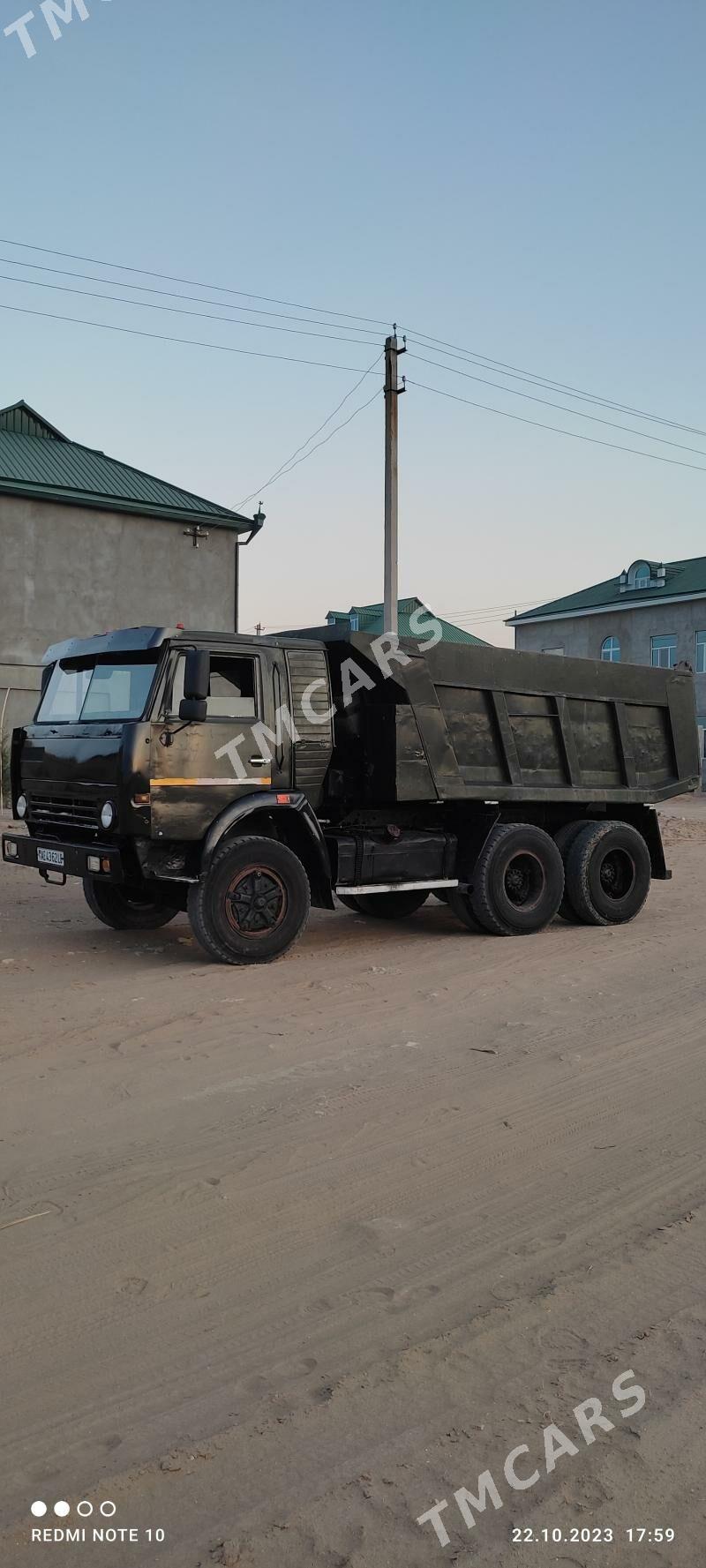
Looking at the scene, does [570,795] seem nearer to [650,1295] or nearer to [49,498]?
[650,1295]

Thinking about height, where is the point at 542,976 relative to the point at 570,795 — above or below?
below

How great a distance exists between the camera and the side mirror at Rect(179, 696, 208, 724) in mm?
7988

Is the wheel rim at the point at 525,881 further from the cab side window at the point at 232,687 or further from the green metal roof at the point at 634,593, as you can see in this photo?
the green metal roof at the point at 634,593

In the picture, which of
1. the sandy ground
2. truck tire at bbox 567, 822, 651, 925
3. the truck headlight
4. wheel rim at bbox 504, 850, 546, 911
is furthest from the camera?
truck tire at bbox 567, 822, 651, 925

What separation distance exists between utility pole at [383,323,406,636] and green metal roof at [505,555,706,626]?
25.4 meters

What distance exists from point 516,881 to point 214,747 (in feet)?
10.7

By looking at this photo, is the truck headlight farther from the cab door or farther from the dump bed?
the dump bed

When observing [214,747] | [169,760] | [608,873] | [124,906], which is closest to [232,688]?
[214,747]

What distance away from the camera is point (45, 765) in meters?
8.76

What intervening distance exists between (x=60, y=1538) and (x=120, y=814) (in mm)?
5733

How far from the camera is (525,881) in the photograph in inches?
395

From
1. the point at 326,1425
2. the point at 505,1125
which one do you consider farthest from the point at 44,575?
the point at 326,1425

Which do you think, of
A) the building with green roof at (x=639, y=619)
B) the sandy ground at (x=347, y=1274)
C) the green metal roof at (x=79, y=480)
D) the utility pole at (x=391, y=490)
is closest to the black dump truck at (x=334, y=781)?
the sandy ground at (x=347, y=1274)

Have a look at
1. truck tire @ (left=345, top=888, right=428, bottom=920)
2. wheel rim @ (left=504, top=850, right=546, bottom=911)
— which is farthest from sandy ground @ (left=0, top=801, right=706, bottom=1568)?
truck tire @ (left=345, top=888, right=428, bottom=920)
